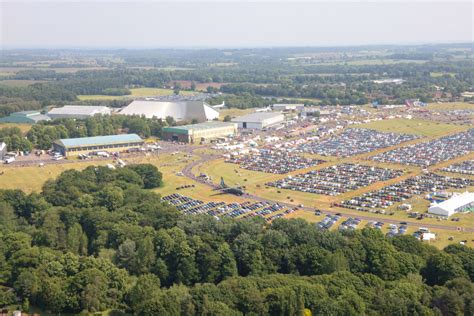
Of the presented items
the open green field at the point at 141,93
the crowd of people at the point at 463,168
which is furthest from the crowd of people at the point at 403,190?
the open green field at the point at 141,93

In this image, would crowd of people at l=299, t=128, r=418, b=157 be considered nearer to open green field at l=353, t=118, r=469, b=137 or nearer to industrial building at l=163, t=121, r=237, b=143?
open green field at l=353, t=118, r=469, b=137

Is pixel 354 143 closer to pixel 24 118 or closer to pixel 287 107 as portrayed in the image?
pixel 287 107

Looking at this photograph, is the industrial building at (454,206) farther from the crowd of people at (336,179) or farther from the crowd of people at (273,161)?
the crowd of people at (273,161)

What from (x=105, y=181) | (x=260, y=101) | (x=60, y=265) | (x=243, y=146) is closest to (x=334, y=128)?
(x=243, y=146)

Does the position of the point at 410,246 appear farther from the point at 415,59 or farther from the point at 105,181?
the point at 415,59

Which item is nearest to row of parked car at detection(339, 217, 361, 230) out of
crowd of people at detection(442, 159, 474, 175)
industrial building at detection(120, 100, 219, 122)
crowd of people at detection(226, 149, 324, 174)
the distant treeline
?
crowd of people at detection(226, 149, 324, 174)
